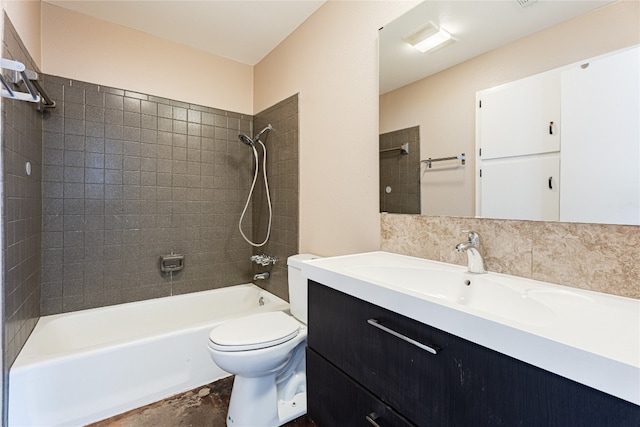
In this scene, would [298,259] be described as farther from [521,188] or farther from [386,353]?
[521,188]

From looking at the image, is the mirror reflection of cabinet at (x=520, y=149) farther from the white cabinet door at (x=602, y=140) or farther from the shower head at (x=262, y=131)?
the shower head at (x=262, y=131)

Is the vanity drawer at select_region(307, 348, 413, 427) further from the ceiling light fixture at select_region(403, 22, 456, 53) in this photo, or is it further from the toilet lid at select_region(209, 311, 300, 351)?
the ceiling light fixture at select_region(403, 22, 456, 53)

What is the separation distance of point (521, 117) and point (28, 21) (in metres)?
2.43

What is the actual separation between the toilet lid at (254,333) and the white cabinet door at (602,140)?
121cm

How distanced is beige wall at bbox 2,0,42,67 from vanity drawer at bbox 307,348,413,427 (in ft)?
6.56

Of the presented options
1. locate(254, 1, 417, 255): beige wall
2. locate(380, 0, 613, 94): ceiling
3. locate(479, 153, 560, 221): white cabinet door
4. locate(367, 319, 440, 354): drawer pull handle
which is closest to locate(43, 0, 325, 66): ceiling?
locate(254, 1, 417, 255): beige wall

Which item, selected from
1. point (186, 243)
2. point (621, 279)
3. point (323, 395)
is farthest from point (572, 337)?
point (186, 243)

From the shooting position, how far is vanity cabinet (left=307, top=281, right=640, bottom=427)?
516 millimetres

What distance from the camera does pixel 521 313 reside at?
2.73ft

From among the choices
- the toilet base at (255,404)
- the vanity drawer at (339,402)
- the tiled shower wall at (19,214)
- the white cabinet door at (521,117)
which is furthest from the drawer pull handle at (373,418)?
the tiled shower wall at (19,214)

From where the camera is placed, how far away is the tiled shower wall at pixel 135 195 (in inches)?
75.2

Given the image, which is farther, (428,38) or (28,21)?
(28,21)

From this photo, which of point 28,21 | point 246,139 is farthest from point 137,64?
point 246,139

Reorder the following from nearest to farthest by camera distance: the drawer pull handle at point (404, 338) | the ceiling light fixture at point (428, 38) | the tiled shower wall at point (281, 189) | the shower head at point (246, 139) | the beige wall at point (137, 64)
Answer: the drawer pull handle at point (404, 338), the ceiling light fixture at point (428, 38), the beige wall at point (137, 64), the tiled shower wall at point (281, 189), the shower head at point (246, 139)
